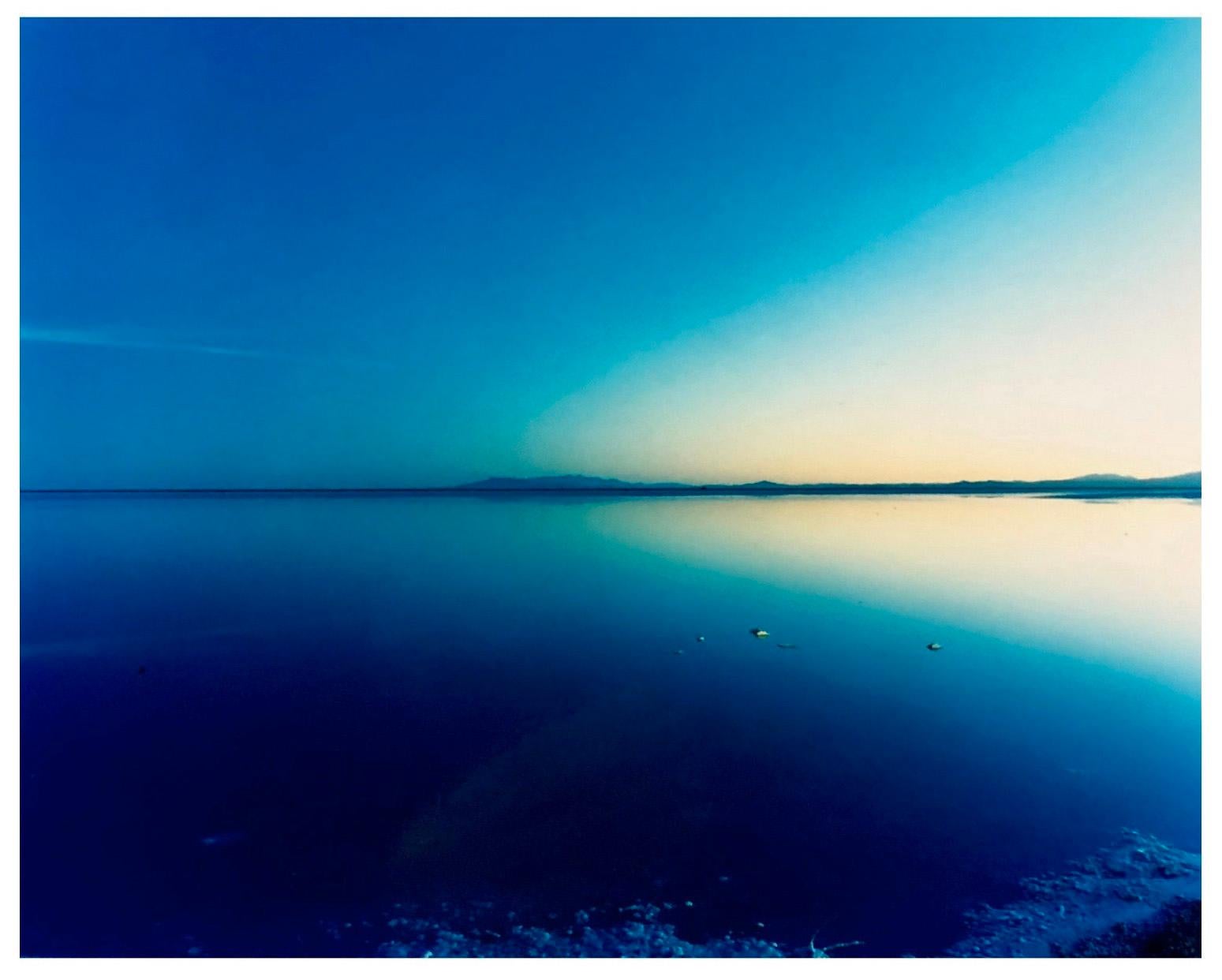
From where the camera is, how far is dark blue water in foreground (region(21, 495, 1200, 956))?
5105 mm

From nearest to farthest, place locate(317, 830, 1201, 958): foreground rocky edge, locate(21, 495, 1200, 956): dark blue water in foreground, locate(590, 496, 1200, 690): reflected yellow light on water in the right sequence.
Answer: locate(317, 830, 1201, 958): foreground rocky edge < locate(21, 495, 1200, 956): dark blue water in foreground < locate(590, 496, 1200, 690): reflected yellow light on water

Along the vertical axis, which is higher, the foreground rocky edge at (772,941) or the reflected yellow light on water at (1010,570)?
the reflected yellow light on water at (1010,570)

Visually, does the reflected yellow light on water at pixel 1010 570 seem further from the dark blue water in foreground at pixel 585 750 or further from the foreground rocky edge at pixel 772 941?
the foreground rocky edge at pixel 772 941

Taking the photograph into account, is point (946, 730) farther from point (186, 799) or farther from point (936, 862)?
point (186, 799)

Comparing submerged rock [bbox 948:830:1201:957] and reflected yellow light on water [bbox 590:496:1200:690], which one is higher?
reflected yellow light on water [bbox 590:496:1200:690]

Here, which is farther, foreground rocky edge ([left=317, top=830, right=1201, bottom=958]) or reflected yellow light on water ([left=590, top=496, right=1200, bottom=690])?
reflected yellow light on water ([left=590, top=496, right=1200, bottom=690])

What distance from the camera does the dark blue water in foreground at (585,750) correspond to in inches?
201

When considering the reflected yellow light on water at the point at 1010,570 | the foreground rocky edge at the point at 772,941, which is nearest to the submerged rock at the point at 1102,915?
the foreground rocky edge at the point at 772,941

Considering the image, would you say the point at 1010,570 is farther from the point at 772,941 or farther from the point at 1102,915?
the point at 772,941

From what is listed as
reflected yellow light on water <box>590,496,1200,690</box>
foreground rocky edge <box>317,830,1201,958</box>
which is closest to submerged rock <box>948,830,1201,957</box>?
foreground rocky edge <box>317,830,1201,958</box>

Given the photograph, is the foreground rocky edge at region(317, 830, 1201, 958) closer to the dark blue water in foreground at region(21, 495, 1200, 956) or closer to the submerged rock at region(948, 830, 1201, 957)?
the submerged rock at region(948, 830, 1201, 957)

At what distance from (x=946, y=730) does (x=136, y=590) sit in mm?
18144

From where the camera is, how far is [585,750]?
7434mm

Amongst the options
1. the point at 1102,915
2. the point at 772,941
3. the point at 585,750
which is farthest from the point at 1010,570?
the point at 772,941
